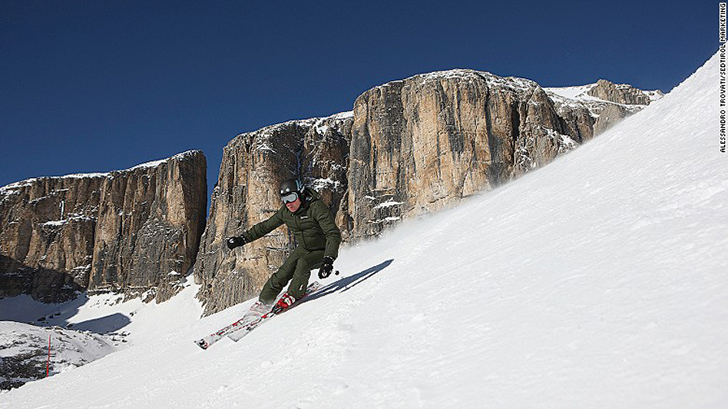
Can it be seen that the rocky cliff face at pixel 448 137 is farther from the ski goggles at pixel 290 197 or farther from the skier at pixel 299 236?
the ski goggles at pixel 290 197

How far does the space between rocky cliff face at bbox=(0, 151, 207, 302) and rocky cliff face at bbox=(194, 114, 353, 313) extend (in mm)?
10515

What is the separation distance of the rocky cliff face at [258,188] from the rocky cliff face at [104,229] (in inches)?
414

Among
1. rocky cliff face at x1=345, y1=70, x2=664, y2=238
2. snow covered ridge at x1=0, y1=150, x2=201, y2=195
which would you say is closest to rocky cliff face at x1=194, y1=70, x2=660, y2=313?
rocky cliff face at x1=345, y1=70, x2=664, y2=238

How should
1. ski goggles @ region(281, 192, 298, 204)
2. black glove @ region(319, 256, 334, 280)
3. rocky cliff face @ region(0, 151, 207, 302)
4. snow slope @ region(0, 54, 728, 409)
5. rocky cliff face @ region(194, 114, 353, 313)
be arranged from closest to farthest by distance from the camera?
snow slope @ region(0, 54, 728, 409)
black glove @ region(319, 256, 334, 280)
ski goggles @ region(281, 192, 298, 204)
rocky cliff face @ region(194, 114, 353, 313)
rocky cliff face @ region(0, 151, 207, 302)

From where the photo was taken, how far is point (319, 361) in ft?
11.2

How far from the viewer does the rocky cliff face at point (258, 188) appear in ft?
208

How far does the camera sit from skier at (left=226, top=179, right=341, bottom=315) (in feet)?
21.9

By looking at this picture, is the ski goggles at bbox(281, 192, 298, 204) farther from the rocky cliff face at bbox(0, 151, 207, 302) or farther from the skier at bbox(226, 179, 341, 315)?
the rocky cliff face at bbox(0, 151, 207, 302)

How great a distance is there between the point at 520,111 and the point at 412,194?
63.5 ft

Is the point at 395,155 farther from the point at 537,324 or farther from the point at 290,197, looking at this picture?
the point at 537,324

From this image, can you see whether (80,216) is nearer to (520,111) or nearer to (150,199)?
(150,199)

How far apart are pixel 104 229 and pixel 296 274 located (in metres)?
101

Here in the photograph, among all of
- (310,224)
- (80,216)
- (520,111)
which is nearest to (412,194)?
(520,111)

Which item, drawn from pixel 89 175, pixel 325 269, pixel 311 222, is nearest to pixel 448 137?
pixel 311 222
